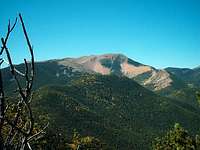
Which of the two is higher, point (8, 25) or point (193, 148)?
point (8, 25)

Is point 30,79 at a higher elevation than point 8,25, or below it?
below

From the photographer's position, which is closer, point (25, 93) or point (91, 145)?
point (25, 93)

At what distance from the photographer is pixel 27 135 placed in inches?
93.7

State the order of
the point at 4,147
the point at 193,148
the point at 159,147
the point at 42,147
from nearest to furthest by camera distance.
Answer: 1. the point at 4,147
2. the point at 193,148
3. the point at 159,147
4. the point at 42,147

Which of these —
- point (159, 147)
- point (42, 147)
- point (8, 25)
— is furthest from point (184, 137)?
point (42, 147)

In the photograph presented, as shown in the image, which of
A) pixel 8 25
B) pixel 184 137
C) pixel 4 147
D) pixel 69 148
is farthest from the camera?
pixel 69 148

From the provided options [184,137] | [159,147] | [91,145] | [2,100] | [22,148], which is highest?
[2,100]

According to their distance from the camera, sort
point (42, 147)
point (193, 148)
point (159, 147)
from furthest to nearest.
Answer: point (42, 147) < point (159, 147) < point (193, 148)

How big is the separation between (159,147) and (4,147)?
62.2 meters

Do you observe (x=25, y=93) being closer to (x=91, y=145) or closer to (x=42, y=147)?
(x=42, y=147)

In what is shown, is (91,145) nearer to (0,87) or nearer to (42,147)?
(42,147)

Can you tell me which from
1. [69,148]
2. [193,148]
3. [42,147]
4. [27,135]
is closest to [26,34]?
[27,135]

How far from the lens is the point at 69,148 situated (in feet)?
341

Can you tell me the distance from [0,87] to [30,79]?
30 centimetres
